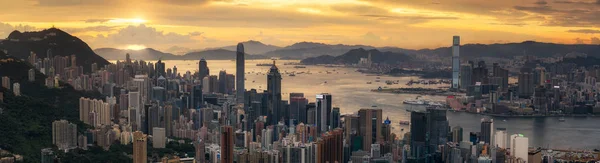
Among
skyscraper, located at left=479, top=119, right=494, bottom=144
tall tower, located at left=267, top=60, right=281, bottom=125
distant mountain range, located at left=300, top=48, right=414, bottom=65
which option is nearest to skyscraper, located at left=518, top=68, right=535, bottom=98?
distant mountain range, located at left=300, top=48, right=414, bottom=65

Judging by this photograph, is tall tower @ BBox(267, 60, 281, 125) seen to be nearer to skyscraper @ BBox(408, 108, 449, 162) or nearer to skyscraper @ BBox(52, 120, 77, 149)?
skyscraper @ BBox(408, 108, 449, 162)

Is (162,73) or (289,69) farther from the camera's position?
(289,69)

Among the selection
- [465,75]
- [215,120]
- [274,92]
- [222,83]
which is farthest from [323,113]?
[465,75]

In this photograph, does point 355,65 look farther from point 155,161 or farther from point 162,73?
point 155,161

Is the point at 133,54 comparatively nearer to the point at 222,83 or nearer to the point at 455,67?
the point at 222,83

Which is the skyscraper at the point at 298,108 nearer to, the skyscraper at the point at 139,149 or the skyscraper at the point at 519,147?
the skyscraper at the point at 139,149

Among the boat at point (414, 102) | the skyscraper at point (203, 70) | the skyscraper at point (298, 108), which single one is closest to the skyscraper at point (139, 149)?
the skyscraper at point (298, 108)

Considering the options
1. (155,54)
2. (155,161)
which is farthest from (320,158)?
(155,54)
